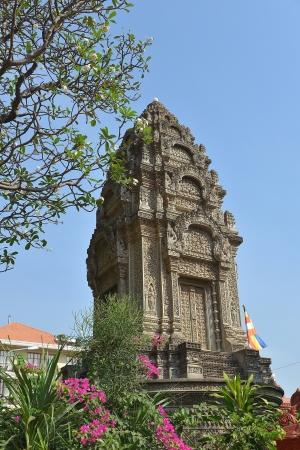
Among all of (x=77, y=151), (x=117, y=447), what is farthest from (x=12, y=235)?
(x=117, y=447)

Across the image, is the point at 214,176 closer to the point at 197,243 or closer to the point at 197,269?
the point at 197,243

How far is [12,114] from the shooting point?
684 centimetres

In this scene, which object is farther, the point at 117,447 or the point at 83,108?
the point at 83,108

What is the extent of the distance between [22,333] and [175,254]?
66.6ft

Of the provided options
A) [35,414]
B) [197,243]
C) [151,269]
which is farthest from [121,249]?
[35,414]

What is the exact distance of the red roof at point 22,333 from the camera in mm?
30656

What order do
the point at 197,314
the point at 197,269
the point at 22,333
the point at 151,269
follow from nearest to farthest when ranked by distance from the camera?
the point at 151,269 < the point at 197,314 < the point at 197,269 < the point at 22,333

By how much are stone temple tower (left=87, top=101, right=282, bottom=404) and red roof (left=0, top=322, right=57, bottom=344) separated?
16.2 m

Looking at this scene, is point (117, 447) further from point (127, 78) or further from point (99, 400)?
point (127, 78)

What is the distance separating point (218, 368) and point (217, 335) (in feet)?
6.04

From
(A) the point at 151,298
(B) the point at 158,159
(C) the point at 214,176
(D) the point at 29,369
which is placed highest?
(C) the point at 214,176

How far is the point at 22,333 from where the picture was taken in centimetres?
3148

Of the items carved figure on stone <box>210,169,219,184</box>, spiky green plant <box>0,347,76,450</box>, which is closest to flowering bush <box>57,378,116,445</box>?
spiky green plant <box>0,347,76,450</box>

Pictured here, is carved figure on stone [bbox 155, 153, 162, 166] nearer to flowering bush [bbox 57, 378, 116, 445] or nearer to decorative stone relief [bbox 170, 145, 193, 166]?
decorative stone relief [bbox 170, 145, 193, 166]
